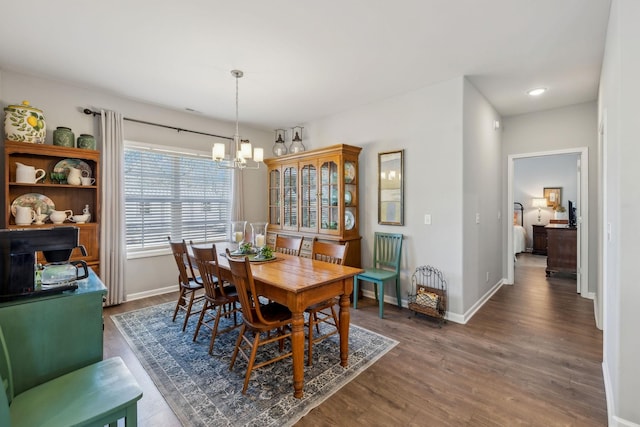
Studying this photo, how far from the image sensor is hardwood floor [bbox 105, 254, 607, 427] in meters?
1.86

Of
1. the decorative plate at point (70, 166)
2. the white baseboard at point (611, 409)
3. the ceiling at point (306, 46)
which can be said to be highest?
the ceiling at point (306, 46)

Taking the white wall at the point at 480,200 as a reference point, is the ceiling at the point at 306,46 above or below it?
above

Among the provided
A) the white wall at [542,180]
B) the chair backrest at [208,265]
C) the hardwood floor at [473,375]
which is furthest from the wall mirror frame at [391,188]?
the white wall at [542,180]

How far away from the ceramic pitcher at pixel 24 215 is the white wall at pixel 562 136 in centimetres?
633

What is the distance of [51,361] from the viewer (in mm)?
1458

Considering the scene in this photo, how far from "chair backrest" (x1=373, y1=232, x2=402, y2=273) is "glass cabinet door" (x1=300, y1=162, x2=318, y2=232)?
929 millimetres

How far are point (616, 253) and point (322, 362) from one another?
2.10 metres

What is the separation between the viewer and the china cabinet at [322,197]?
4.03 metres

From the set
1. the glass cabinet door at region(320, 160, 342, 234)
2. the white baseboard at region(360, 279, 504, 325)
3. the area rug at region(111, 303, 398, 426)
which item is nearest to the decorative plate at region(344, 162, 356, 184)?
the glass cabinet door at region(320, 160, 342, 234)

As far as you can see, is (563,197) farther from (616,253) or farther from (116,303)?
(116,303)

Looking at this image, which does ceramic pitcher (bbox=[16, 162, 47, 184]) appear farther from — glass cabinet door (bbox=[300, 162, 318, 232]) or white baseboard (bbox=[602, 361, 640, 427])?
white baseboard (bbox=[602, 361, 640, 427])

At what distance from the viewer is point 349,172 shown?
414 centimetres

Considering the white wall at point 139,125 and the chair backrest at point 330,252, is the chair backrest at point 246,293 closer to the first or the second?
the chair backrest at point 330,252

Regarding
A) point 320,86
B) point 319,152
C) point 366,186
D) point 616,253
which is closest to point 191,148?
point 319,152
